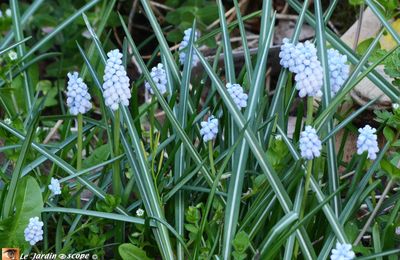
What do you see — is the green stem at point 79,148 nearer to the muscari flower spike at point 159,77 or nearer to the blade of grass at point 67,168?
the blade of grass at point 67,168

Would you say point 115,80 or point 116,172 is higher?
point 115,80

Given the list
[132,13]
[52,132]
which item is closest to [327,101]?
[52,132]

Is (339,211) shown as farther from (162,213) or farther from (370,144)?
(162,213)

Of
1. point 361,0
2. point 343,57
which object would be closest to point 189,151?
point 343,57

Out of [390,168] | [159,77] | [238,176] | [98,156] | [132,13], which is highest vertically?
[132,13]

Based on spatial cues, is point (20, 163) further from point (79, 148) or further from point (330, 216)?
point (330, 216)

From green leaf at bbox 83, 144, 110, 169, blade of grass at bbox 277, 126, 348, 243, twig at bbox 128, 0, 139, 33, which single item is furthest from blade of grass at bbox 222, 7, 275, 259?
twig at bbox 128, 0, 139, 33
